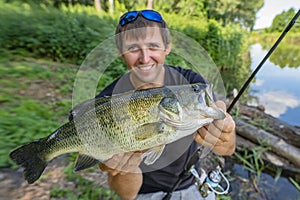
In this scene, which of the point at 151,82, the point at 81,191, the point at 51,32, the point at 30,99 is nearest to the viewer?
the point at 151,82

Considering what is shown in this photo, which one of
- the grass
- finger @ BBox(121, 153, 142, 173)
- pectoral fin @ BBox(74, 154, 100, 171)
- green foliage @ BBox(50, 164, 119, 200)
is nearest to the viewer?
pectoral fin @ BBox(74, 154, 100, 171)

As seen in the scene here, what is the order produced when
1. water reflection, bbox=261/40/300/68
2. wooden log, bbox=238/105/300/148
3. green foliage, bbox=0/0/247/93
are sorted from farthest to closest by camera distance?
water reflection, bbox=261/40/300/68 < green foliage, bbox=0/0/247/93 < wooden log, bbox=238/105/300/148

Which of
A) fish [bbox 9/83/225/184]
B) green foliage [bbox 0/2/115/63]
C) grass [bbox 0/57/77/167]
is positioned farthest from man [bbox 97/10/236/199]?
green foliage [bbox 0/2/115/63]

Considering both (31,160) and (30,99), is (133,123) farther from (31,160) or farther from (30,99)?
(30,99)

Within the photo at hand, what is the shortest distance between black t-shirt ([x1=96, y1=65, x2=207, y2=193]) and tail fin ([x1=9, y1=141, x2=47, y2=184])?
2.24 ft

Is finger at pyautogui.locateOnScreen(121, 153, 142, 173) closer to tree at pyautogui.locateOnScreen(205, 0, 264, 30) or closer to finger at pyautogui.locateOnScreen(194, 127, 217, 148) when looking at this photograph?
finger at pyautogui.locateOnScreen(194, 127, 217, 148)

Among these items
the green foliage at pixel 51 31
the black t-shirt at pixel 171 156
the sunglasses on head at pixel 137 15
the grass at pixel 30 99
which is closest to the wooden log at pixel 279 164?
the black t-shirt at pixel 171 156

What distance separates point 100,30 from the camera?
17.7 feet

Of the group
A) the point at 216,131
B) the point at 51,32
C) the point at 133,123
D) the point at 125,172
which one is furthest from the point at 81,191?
the point at 51,32

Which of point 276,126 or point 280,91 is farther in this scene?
point 280,91

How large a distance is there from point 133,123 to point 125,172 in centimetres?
52

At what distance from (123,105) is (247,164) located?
127 inches

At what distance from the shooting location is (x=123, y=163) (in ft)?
4.43

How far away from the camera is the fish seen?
3.65ft
